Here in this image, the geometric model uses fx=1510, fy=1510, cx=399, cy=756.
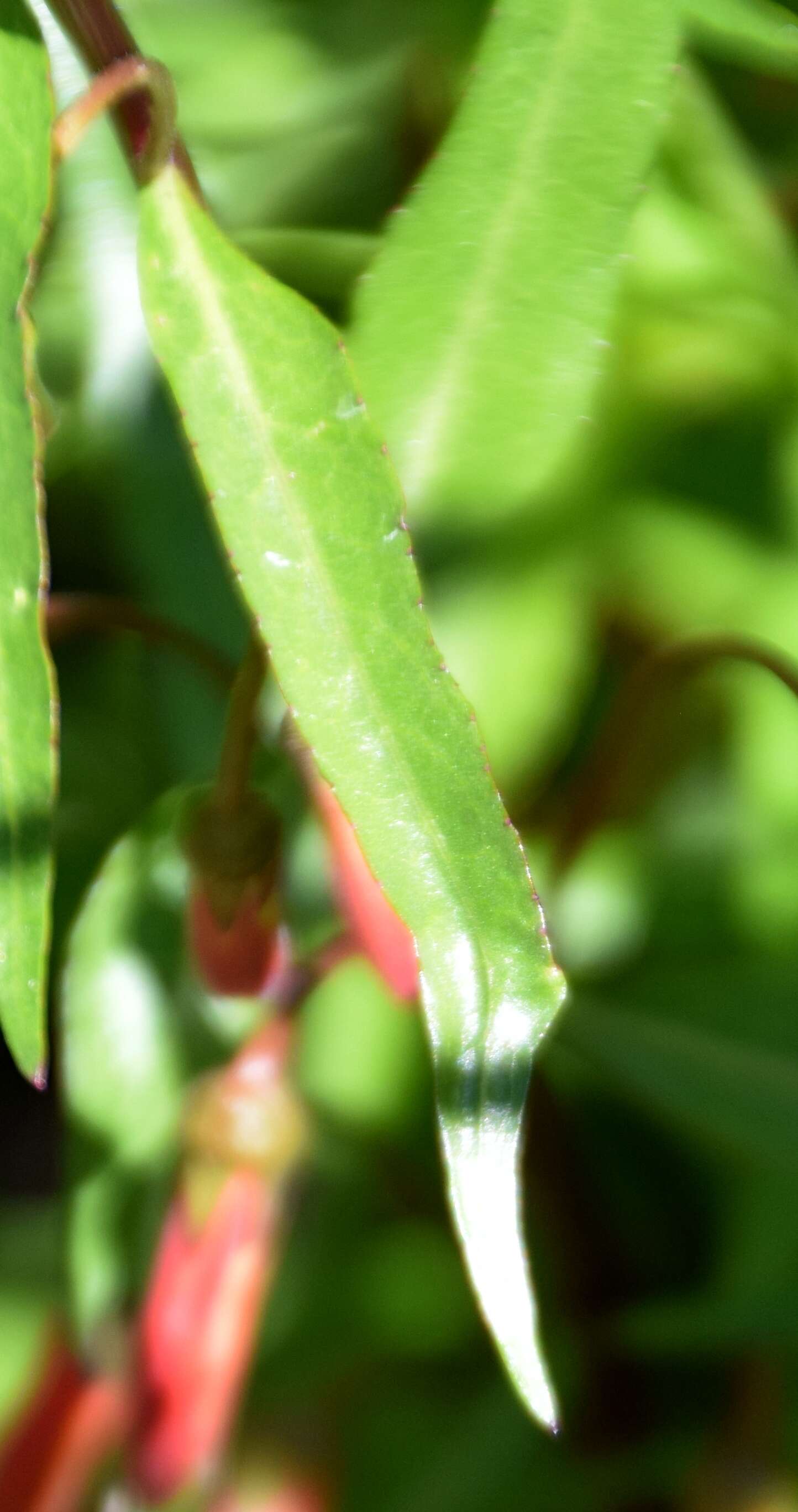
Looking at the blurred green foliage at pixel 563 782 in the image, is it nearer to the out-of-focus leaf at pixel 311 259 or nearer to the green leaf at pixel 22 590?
the out-of-focus leaf at pixel 311 259

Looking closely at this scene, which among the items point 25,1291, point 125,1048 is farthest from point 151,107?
point 25,1291

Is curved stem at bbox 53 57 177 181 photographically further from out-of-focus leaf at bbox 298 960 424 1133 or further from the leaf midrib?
out-of-focus leaf at bbox 298 960 424 1133

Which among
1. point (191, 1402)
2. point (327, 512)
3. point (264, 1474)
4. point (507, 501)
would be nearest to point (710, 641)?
point (507, 501)

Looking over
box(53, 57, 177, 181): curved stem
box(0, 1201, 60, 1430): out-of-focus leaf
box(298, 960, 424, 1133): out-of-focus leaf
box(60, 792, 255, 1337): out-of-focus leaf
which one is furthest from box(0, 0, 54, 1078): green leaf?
box(0, 1201, 60, 1430): out-of-focus leaf

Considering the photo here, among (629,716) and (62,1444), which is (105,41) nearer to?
(629,716)

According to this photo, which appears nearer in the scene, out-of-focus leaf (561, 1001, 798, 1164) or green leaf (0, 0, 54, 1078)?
green leaf (0, 0, 54, 1078)

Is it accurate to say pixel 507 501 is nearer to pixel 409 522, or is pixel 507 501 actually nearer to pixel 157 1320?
pixel 409 522
